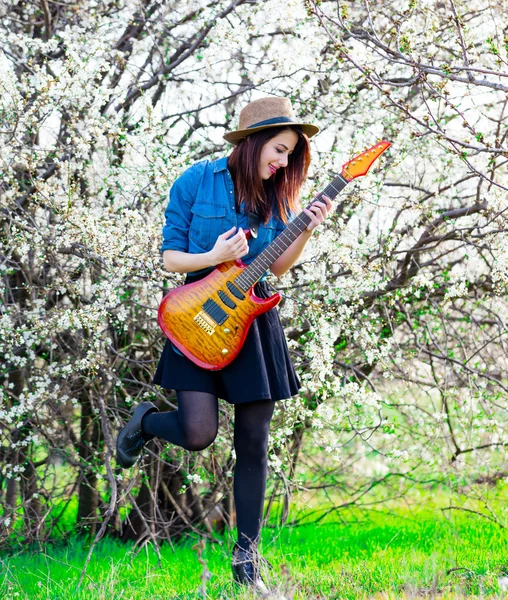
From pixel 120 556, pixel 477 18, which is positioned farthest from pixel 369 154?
pixel 120 556

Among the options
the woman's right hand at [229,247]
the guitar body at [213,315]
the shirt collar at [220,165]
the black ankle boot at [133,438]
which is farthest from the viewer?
the black ankle boot at [133,438]

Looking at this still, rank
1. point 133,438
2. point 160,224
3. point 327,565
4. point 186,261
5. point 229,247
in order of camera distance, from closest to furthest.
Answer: point 229,247
point 186,261
point 133,438
point 327,565
point 160,224

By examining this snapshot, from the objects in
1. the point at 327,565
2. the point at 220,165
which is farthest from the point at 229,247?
the point at 327,565

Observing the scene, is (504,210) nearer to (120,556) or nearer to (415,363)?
(415,363)

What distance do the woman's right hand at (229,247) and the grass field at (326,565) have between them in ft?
3.25

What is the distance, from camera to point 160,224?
140 inches

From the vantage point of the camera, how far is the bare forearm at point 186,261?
101 inches

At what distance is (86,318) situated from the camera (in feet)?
10.7

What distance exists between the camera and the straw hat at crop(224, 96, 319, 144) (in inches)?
105

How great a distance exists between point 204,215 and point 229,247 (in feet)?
0.76

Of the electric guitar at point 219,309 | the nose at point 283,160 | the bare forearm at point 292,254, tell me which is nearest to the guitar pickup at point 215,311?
the electric guitar at point 219,309

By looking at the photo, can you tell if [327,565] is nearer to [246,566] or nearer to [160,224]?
[246,566]

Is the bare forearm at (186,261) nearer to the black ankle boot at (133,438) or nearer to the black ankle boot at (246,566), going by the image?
the black ankle boot at (133,438)

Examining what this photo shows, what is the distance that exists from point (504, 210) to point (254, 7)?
5.47 ft
